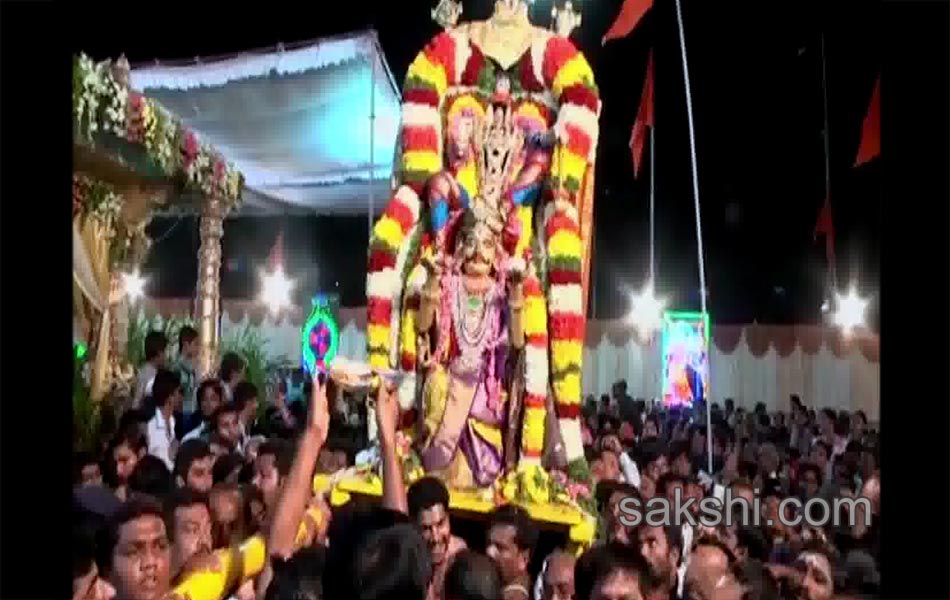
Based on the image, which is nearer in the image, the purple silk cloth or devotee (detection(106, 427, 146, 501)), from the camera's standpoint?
devotee (detection(106, 427, 146, 501))

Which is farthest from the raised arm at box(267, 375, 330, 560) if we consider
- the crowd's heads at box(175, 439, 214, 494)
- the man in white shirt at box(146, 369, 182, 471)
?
the man in white shirt at box(146, 369, 182, 471)

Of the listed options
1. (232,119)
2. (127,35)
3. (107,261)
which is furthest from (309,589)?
(232,119)

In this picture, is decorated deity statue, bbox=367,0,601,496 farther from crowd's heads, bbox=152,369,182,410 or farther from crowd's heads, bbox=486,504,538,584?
crowd's heads, bbox=486,504,538,584

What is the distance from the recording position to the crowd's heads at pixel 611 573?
226cm

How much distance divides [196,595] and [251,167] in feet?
24.0

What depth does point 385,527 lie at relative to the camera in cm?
176

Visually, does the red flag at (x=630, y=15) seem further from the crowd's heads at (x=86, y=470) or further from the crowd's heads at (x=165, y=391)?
the crowd's heads at (x=86, y=470)

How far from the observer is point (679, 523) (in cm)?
371

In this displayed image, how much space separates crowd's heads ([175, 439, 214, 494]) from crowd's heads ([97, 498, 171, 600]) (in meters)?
1.15

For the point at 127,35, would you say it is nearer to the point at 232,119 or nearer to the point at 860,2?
the point at 232,119

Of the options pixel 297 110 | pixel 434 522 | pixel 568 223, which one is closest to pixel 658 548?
pixel 434 522

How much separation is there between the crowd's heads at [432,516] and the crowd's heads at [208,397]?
1.93 m

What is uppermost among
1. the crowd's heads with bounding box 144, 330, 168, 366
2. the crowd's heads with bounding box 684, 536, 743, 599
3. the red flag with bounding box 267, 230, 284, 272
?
the red flag with bounding box 267, 230, 284, 272

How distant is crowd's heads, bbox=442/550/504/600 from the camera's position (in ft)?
7.61
